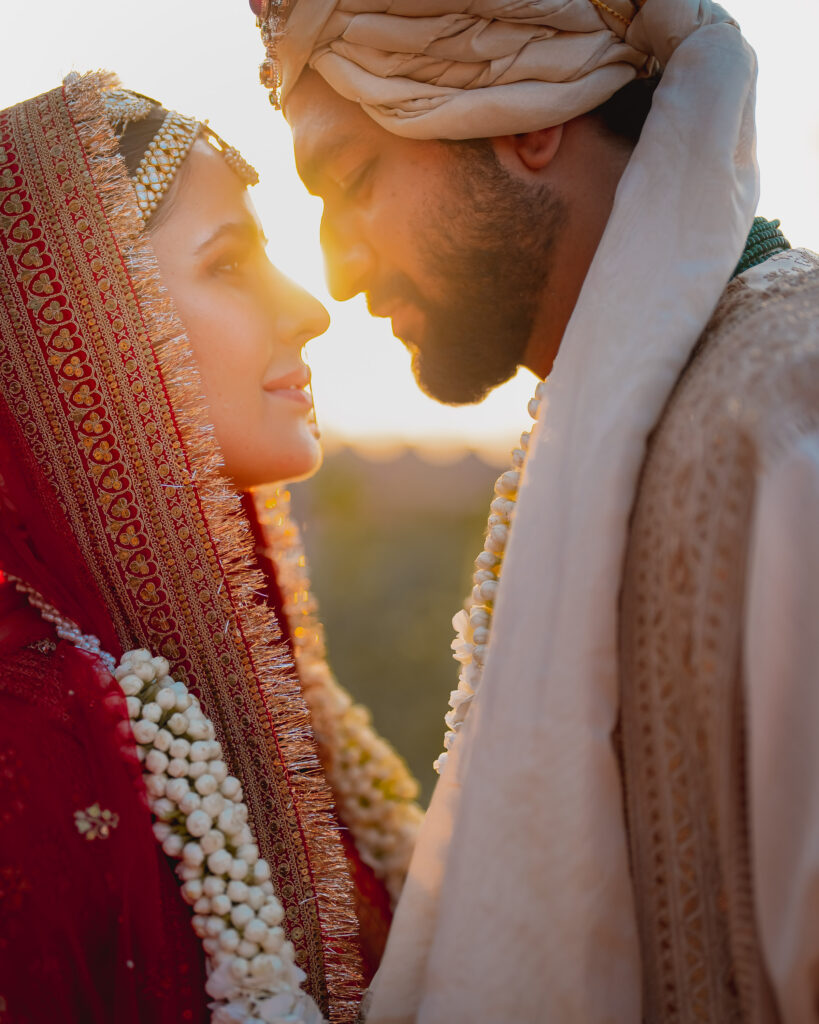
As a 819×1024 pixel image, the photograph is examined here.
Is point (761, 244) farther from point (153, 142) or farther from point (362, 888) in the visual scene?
point (362, 888)

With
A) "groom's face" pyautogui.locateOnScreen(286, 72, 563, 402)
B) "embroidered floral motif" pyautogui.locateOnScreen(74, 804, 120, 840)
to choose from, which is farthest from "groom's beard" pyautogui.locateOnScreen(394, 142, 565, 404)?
"embroidered floral motif" pyautogui.locateOnScreen(74, 804, 120, 840)

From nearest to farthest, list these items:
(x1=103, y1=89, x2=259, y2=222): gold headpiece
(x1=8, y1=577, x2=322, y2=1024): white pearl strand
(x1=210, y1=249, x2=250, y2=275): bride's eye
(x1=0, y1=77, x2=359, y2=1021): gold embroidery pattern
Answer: (x1=8, y1=577, x2=322, y2=1024): white pearl strand < (x1=0, y1=77, x2=359, y2=1021): gold embroidery pattern < (x1=103, y1=89, x2=259, y2=222): gold headpiece < (x1=210, y1=249, x2=250, y2=275): bride's eye

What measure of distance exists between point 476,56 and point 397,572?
38.2 feet

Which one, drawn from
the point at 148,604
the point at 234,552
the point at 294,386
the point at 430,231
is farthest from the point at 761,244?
the point at 148,604

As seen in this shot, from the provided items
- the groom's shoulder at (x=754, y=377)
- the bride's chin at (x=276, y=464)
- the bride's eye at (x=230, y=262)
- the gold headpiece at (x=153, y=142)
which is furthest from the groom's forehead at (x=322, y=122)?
the groom's shoulder at (x=754, y=377)

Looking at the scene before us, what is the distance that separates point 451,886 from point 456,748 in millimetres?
305

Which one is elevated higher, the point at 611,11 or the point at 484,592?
the point at 611,11

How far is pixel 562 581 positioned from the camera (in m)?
1.30

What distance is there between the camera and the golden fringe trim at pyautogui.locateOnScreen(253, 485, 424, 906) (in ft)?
7.50

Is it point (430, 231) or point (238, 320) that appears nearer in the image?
point (238, 320)

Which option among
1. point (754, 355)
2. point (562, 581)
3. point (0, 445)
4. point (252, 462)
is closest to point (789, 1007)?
point (562, 581)

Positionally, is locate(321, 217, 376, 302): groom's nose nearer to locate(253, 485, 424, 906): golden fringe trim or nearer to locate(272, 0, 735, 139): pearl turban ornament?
locate(272, 0, 735, 139): pearl turban ornament

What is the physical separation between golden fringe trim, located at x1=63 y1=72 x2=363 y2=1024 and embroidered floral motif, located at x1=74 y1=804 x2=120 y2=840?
0.34 metres

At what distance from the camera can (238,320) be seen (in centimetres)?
196
